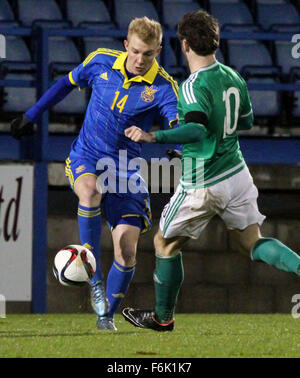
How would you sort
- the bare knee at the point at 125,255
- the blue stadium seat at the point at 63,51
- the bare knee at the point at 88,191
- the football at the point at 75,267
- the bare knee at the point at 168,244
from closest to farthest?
1. the bare knee at the point at 168,244
2. the football at the point at 75,267
3. the bare knee at the point at 88,191
4. the bare knee at the point at 125,255
5. the blue stadium seat at the point at 63,51

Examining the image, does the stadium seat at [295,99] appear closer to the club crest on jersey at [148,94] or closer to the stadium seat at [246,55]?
the stadium seat at [246,55]

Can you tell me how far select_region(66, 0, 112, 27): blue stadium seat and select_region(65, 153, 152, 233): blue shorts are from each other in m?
4.51

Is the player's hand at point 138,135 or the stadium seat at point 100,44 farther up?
the stadium seat at point 100,44

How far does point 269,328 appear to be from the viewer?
7.39 metres

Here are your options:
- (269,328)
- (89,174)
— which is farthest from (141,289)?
(89,174)

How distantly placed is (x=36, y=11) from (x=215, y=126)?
18.3ft

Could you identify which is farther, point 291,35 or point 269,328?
point 291,35

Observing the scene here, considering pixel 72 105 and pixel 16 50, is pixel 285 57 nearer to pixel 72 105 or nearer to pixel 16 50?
pixel 72 105

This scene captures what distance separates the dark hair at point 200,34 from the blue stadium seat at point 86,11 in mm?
5413

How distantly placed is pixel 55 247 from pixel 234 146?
11.7 ft

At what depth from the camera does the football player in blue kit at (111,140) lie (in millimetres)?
6824

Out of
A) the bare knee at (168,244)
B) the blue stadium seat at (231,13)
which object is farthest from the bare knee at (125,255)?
the blue stadium seat at (231,13)

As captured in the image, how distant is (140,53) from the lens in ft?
21.7
